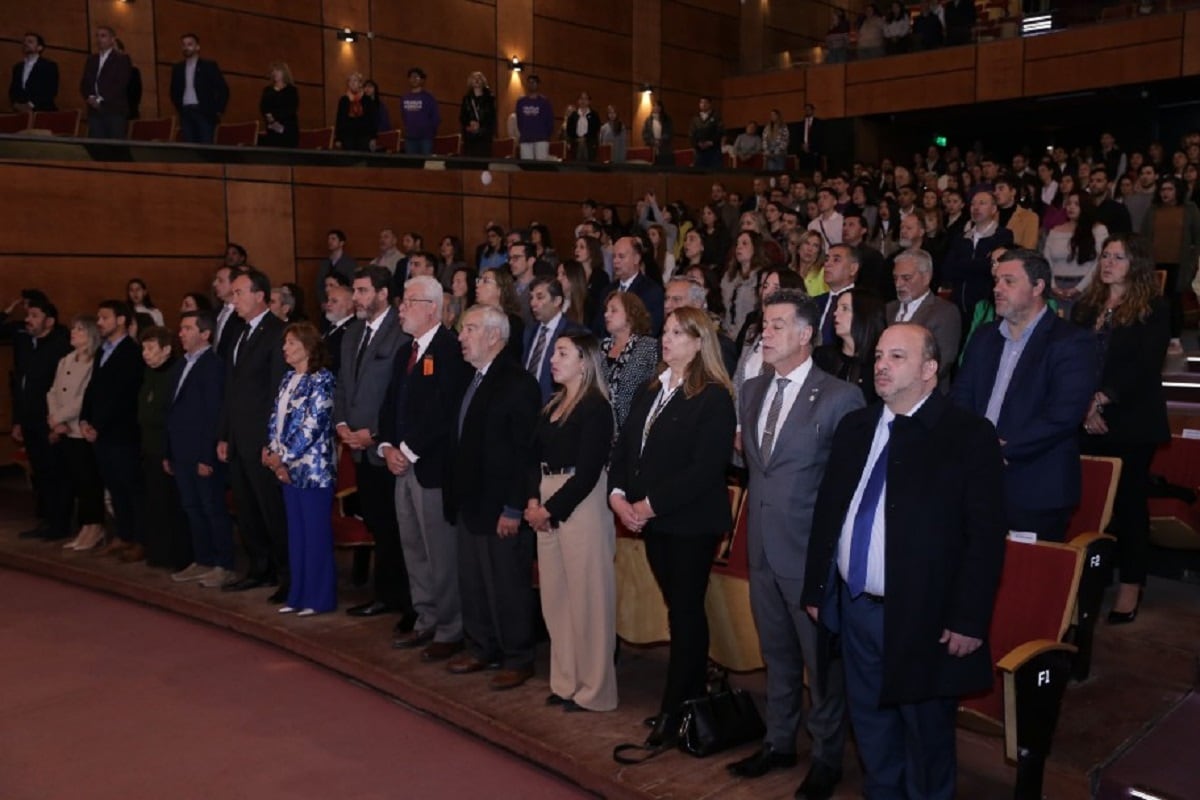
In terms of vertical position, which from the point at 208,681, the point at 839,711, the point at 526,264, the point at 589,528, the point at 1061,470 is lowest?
the point at 208,681

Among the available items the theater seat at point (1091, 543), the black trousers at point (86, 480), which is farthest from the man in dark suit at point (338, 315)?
the theater seat at point (1091, 543)

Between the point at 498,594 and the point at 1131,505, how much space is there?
2436 mm

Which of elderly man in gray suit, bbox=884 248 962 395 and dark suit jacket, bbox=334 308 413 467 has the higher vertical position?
elderly man in gray suit, bbox=884 248 962 395

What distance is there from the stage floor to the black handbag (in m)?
0.04

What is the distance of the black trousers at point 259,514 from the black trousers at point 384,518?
0.53 m

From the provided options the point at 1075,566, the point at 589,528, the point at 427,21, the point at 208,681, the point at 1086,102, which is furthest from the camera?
the point at 1086,102

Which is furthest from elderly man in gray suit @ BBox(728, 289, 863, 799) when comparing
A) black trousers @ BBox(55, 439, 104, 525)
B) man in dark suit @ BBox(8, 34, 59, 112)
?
man in dark suit @ BBox(8, 34, 59, 112)

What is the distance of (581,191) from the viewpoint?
13.1m

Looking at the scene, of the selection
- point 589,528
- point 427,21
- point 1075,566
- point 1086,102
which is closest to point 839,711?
point 1075,566

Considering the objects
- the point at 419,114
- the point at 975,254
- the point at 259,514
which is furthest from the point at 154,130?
the point at 975,254

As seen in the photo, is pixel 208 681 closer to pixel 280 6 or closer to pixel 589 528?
pixel 589 528

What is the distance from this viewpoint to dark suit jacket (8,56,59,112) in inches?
379

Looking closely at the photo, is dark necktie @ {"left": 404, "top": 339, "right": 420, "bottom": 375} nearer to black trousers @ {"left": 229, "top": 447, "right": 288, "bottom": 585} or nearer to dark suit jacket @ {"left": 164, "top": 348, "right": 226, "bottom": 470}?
black trousers @ {"left": 229, "top": 447, "right": 288, "bottom": 585}

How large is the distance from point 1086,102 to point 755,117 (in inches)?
203
